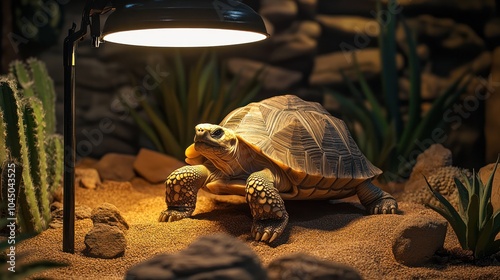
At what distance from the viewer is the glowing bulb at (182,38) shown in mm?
2282

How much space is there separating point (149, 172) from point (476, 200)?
96.7 inches

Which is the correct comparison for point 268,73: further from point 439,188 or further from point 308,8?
point 439,188

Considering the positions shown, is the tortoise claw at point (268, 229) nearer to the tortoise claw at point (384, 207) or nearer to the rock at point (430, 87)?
the tortoise claw at point (384, 207)

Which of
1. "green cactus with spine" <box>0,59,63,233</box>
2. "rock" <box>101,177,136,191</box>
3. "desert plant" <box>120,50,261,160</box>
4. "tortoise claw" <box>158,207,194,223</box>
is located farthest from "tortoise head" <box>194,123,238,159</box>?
"desert plant" <box>120,50,261,160</box>

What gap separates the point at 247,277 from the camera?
1.28 metres

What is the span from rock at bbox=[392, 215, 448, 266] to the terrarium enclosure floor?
37 millimetres

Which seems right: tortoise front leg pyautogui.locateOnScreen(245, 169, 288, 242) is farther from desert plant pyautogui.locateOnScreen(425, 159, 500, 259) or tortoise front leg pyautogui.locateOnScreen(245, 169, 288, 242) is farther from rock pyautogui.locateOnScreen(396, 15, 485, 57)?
rock pyautogui.locateOnScreen(396, 15, 485, 57)

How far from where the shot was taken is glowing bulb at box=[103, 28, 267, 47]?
7.49 ft

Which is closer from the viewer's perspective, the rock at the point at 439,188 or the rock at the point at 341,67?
the rock at the point at 439,188

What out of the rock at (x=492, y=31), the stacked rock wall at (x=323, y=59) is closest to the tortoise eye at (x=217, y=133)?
the stacked rock wall at (x=323, y=59)

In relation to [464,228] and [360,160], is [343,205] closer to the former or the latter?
[360,160]

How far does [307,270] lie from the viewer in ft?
4.55

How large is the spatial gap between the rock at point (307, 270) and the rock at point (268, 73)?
397 cm

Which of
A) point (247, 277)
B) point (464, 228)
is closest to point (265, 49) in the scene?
point (464, 228)
